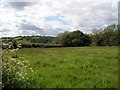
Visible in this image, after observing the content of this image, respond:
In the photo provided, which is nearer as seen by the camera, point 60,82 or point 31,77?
point 60,82

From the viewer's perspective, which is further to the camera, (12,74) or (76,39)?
(76,39)

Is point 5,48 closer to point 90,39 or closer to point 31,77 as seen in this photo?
point 31,77

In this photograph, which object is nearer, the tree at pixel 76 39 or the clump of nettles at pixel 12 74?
the clump of nettles at pixel 12 74

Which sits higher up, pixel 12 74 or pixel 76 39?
pixel 12 74

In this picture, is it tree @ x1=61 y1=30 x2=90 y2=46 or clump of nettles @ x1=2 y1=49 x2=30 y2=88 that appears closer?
clump of nettles @ x1=2 y1=49 x2=30 y2=88

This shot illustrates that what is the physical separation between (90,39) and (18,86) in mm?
81373

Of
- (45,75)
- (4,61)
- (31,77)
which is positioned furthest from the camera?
(45,75)

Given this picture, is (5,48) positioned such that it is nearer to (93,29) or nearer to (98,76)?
(98,76)

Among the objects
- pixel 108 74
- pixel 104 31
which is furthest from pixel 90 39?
pixel 108 74

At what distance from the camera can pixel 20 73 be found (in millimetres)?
10133

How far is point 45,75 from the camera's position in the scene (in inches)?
511

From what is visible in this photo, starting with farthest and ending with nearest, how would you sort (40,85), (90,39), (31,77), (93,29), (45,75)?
(93,29), (90,39), (45,75), (31,77), (40,85)

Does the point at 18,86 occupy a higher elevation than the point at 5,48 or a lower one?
lower

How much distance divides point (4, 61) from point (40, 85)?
1.74 metres
